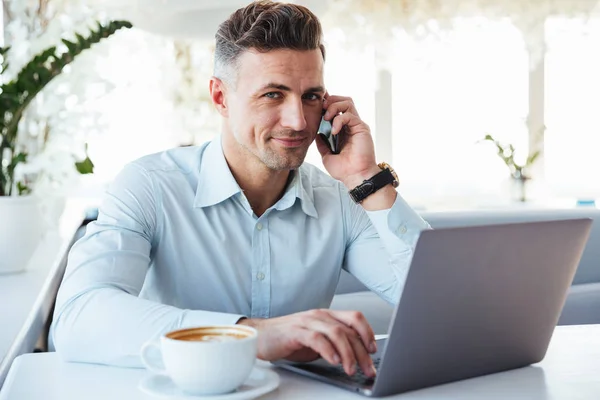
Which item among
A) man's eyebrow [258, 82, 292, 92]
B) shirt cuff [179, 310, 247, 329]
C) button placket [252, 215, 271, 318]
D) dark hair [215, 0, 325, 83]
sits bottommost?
button placket [252, 215, 271, 318]

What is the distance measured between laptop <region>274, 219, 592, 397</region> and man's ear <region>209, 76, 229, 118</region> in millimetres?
752

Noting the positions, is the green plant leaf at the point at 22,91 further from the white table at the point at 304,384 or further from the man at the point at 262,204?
the white table at the point at 304,384

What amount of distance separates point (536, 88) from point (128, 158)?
297 cm

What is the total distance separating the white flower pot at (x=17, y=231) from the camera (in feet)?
7.04

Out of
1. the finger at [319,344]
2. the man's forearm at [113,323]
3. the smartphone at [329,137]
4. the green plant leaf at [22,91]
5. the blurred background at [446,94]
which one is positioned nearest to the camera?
the finger at [319,344]

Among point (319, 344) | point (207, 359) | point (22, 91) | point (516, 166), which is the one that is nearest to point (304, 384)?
point (319, 344)

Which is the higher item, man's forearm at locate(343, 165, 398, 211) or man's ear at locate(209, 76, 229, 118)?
man's ear at locate(209, 76, 229, 118)

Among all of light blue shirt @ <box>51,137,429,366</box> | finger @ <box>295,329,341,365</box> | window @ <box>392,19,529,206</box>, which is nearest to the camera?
finger @ <box>295,329,341,365</box>

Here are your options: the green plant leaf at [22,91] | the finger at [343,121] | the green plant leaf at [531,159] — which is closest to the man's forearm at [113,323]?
the finger at [343,121]

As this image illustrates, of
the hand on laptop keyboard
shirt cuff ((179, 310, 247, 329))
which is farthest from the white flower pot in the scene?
the hand on laptop keyboard

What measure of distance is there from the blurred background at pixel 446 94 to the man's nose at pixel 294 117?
356 centimetres

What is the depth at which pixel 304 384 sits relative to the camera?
912 mm

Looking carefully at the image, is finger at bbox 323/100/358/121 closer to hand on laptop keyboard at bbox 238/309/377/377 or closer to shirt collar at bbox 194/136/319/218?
shirt collar at bbox 194/136/319/218

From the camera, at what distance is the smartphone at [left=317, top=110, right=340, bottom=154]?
5.39 ft
